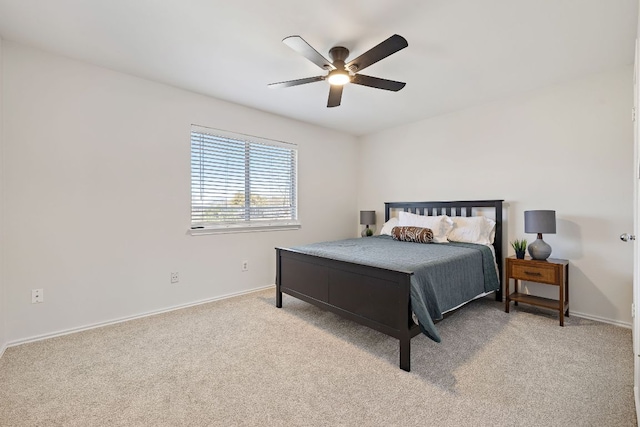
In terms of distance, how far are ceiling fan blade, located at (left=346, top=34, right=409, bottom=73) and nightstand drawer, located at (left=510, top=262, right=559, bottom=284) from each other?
7.92 ft

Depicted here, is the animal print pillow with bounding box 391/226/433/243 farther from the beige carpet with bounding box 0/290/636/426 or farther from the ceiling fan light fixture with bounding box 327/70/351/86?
the ceiling fan light fixture with bounding box 327/70/351/86

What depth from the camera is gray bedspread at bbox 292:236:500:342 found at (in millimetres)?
2100

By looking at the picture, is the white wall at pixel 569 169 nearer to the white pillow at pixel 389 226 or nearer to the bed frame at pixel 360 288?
the bed frame at pixel 360 288

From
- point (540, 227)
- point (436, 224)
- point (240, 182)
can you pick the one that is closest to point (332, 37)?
point (240, 182)

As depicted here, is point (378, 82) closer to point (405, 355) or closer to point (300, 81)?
point (300, 81)

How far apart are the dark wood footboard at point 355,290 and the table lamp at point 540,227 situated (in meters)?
1.75

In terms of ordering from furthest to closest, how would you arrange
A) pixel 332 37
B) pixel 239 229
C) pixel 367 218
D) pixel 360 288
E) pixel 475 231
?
pixel 367 218
pixel 239 229
pixel 475 231
pixel 360 288
pixel 332 37

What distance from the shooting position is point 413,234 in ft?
11.7

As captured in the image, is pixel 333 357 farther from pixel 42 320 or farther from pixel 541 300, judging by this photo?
pixel 42 320

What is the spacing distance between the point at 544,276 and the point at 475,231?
0.83 metres

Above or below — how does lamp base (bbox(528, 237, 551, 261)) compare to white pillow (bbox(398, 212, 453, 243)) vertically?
below

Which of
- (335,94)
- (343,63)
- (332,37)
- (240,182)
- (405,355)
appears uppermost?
(332,37)

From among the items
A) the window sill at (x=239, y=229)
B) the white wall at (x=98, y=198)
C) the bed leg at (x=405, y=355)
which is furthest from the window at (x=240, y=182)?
the bed leg at (x=405, y=355)

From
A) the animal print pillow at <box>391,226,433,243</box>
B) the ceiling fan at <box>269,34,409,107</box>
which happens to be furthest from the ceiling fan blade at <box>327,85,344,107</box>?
the animal print pillow at <box>391,226,433,243</box>
